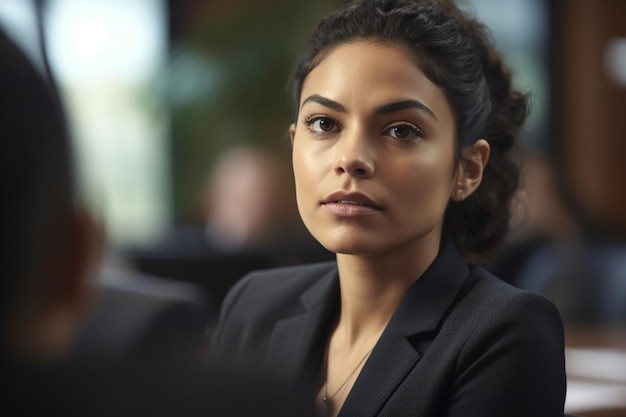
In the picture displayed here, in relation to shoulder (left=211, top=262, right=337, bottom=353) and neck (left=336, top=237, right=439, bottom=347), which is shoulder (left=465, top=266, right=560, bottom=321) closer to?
neck (left=336, top=237, right=439, bottom=347)

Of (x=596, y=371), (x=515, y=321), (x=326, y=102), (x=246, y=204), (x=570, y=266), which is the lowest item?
(x=246, y=204)

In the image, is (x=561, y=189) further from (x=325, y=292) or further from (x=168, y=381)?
(x=168, y=381)

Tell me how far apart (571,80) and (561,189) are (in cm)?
419

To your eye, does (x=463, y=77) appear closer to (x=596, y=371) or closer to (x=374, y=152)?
(x=374, y=152)

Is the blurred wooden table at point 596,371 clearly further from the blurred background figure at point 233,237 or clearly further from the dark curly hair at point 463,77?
the blurred background figure at point 233,237

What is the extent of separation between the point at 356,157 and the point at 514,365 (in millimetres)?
388

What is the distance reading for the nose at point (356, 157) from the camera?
58.1 inches

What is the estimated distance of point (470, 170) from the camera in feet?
5.47

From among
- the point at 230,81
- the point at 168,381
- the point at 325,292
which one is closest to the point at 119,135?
the point at 230,81

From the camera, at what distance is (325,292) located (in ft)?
5.77

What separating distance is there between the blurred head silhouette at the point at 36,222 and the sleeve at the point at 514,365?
87cm

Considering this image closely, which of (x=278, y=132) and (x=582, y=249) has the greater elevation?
(x=582, y=249)

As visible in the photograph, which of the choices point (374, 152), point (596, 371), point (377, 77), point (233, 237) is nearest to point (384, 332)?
point (374, 152)

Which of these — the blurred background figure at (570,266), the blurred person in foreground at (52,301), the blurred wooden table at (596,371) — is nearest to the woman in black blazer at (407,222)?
the blurred wooden table at (596,371)
